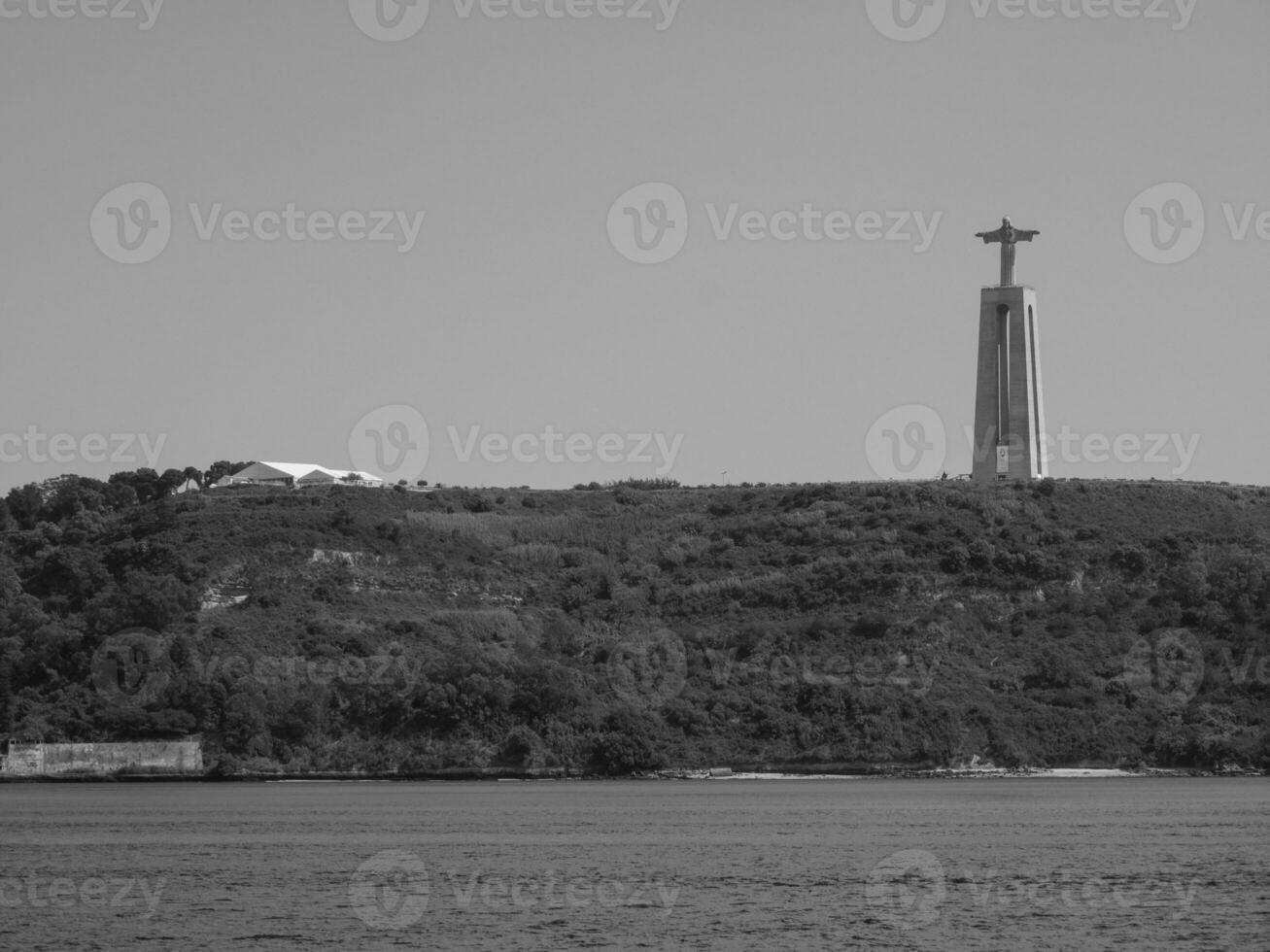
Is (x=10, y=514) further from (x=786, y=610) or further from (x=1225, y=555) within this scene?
(x=1225, y=555)

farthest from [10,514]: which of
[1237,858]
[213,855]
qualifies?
[1237,858]

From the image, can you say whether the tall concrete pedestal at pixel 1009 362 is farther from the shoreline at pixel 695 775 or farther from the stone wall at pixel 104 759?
the stone wall at pixel 104 759

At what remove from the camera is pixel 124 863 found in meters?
61.0

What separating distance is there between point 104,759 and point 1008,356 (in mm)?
52513

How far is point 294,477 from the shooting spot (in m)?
143

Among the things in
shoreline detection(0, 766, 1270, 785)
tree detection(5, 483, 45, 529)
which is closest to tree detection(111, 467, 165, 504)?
tree detection(5, 483, 45, 529)

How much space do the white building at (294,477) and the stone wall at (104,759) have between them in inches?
1467

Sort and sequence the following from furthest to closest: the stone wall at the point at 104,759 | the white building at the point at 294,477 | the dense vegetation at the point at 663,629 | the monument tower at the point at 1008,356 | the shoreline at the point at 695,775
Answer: the white building at the point at 294,477 < the monument tower at the point at 1008,356 < the stone wall at the point at 104,759 < the dense vegetation at the point at 663,629 < the shoreline at the point at 695,775

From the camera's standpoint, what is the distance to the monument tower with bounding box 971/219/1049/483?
11206cm

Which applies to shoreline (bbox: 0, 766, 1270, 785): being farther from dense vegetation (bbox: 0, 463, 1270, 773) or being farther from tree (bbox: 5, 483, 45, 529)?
tree (bbox: 5, 483, 45, 529)

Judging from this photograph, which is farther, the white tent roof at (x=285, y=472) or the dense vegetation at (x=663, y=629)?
the white tent roof at (x=285, y=472)

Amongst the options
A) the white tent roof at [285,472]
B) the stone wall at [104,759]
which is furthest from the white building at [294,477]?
the stone wall at [104,759]

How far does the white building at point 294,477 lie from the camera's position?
141875 millimetres

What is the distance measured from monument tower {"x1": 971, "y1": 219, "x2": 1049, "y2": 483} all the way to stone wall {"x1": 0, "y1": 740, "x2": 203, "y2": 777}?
4662 cm
